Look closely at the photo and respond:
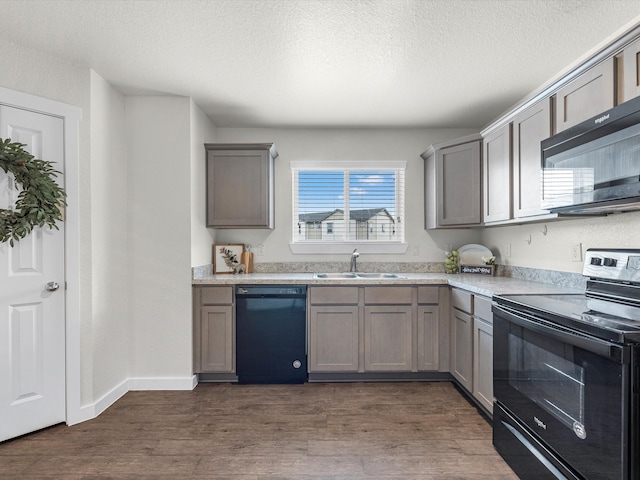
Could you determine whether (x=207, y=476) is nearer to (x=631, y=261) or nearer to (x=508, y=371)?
(x=508, y=371)

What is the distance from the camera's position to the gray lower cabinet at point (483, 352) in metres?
2.40

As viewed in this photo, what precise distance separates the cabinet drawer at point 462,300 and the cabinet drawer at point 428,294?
0.14m

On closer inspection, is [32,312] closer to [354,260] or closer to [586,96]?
[354,260]

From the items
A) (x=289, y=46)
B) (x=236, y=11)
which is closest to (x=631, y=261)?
(x=289, y=46)

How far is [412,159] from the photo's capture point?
388 cm

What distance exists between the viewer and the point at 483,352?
8.20 feet

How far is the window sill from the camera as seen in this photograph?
384 cm

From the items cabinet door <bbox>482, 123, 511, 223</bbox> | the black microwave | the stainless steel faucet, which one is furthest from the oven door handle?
the stainless steel faucet

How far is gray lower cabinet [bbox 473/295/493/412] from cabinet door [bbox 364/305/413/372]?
62 centimetres

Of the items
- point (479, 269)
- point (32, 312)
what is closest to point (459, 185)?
point (479, 269)

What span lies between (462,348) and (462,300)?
0.39 meters

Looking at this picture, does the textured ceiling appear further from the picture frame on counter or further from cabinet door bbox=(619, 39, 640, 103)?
the picture frame on counter

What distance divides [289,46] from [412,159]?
205cm

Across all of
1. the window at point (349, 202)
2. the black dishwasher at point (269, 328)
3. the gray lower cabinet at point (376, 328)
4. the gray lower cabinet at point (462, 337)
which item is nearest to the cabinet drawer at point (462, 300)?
the gray lower cabinet at point (462, 337)
